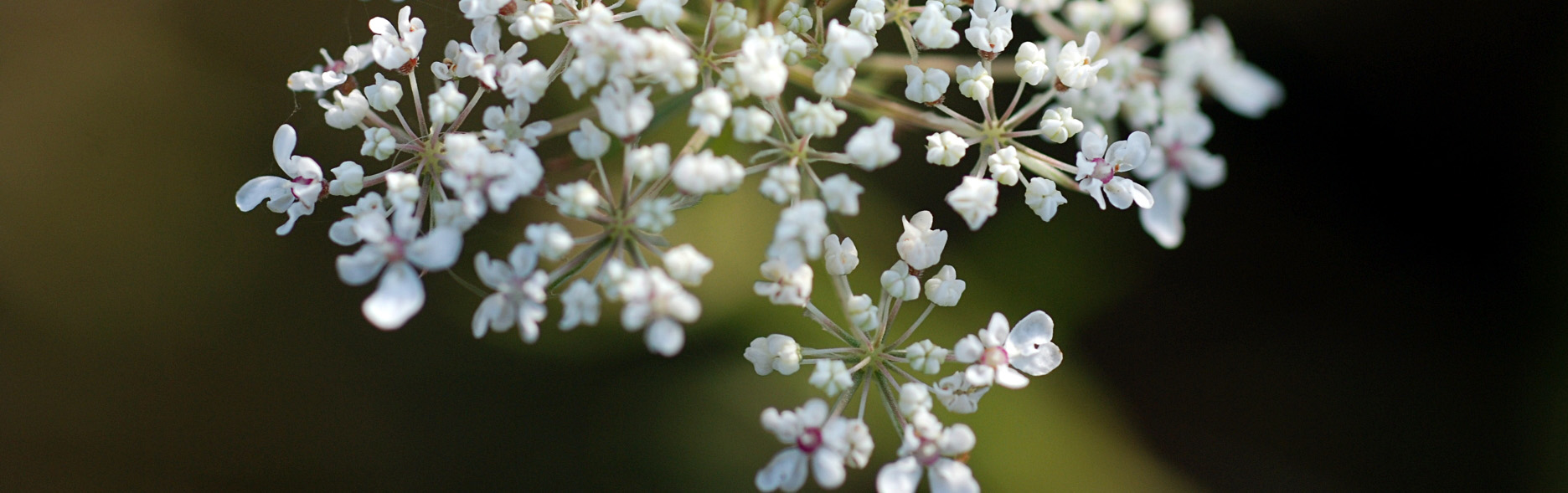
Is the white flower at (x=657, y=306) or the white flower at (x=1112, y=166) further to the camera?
the white flower at (x=1112, y=166)

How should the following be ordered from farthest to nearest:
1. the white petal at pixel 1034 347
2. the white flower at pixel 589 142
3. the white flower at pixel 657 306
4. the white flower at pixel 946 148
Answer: the white petal at pixel 1034 347, the white flower at pixel 946 148, the white flower at pixel 589 142, the white flower at pixel 657 306

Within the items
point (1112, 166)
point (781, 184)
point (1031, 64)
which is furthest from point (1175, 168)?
point (781, 184)

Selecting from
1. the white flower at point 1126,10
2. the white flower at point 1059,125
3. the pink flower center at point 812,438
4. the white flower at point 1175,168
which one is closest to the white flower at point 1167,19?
the white flower at point 1126,10

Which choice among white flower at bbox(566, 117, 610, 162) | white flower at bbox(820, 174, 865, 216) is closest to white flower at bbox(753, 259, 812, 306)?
white flower at bbox(820, 174, 865, 216)

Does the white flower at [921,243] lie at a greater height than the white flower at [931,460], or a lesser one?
greater

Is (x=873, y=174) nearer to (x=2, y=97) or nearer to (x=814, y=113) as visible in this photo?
(x=814, y=113)

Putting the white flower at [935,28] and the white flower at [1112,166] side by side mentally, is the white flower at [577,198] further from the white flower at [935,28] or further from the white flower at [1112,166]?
the white flower at [1112,166]

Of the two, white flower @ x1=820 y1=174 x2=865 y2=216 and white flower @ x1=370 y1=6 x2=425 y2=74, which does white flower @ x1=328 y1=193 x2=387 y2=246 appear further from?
white flower @ x1=820 y1=174 x2=865 y2=216
